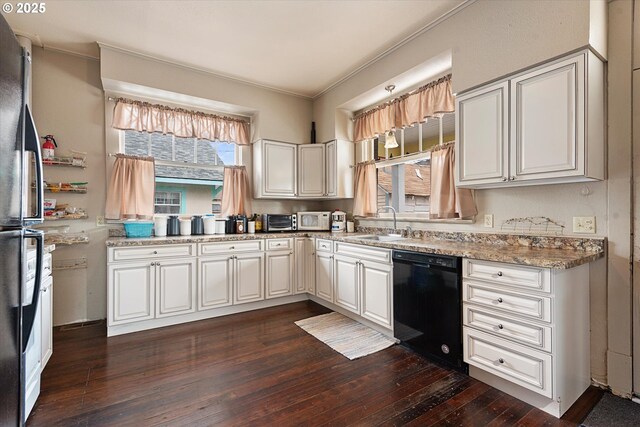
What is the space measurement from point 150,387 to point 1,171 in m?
1.81

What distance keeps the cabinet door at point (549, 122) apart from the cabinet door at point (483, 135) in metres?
0.07

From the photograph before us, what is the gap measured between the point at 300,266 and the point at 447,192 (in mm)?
2012

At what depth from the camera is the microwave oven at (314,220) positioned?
168 inches

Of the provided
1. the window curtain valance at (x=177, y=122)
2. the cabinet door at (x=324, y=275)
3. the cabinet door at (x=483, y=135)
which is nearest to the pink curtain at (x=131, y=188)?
the window curtain valance at (x=177, y=122)

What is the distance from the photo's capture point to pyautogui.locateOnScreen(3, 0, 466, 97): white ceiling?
101 inches

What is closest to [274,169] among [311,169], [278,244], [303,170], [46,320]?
[303,170]

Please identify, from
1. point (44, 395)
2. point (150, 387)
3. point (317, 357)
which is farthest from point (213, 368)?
point (44, 395)

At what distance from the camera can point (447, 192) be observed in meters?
2.90

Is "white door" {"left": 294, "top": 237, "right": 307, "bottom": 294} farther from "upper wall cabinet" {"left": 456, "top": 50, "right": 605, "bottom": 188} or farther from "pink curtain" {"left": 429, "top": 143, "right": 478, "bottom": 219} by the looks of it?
"upper wall cabinet" {"left": 456, "top": 50, "right": 605, "bottom": 188}

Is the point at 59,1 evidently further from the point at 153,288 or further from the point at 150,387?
the point at 150,387

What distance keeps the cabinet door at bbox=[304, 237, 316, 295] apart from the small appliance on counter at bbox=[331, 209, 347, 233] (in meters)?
0.40

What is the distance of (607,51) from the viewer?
6.67 feet

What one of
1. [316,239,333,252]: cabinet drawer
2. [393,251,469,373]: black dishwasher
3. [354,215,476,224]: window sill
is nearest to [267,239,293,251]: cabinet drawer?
[316,239,333,252]: cabinet drawer

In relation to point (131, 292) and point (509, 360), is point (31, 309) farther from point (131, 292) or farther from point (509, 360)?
point (509, 360)
